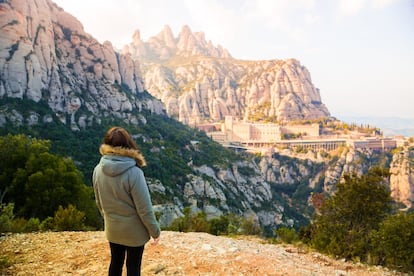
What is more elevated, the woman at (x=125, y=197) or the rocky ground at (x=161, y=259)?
the woman at (x=125, y=197)

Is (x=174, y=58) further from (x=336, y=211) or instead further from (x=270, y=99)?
(x=336, y=211)

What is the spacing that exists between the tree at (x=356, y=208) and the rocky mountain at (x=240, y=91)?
11410 centimetres

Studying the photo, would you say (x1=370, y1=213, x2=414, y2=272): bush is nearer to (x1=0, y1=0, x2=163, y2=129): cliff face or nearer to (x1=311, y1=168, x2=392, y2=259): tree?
(x1=311, y1=168, x2=392, y2=259): tree

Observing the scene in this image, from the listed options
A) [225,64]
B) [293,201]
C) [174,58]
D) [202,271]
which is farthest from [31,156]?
[174,58]

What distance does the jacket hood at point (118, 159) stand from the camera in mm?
3314

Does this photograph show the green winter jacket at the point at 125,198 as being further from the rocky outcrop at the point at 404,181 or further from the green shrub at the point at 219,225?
the rocky outcrop at the point at 404,181

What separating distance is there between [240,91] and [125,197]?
14186 centimetres

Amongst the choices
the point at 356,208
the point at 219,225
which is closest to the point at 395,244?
the point at 356,208

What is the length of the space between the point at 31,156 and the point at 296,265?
45.2 feet

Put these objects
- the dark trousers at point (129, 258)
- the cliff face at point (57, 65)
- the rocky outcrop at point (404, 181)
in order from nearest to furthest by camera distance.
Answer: the dark trousers at point (129, 258), the cliff face at point (57, 65), the rocky outcrop at point (404, 181)

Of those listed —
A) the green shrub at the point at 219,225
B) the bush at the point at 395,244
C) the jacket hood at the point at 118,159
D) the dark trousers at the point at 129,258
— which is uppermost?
the jacket hood at the point at 118,159

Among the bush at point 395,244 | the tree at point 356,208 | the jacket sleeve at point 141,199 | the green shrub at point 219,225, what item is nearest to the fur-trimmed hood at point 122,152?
the jacket sleeve at point 141,199

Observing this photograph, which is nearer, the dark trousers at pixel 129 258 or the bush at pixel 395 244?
the dark trousers at pixel 129 258

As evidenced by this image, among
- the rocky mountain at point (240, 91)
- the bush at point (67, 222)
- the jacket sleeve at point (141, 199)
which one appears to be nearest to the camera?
the jacket sleeve at point (141, 199)
